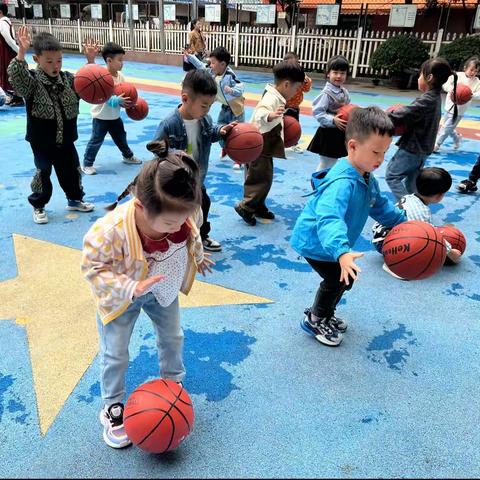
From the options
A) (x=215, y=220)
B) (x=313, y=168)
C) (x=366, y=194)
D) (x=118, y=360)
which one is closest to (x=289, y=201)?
(x=215, y=220)

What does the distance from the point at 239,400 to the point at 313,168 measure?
4.98 m

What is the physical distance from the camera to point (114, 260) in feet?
6.29

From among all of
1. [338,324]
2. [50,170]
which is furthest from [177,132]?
[338,324]

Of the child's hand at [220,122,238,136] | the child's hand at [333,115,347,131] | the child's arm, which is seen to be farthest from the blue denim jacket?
the child's hand at [333,115,347,131]

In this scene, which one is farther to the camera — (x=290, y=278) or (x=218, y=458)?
(x=290, y=278)

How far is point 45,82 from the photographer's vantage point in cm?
423

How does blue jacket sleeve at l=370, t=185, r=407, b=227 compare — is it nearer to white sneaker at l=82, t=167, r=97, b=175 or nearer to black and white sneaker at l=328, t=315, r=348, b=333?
black and white sneaker at l=328, t=315, r=348, b=333

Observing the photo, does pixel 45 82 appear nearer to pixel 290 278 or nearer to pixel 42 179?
pixel 42 179

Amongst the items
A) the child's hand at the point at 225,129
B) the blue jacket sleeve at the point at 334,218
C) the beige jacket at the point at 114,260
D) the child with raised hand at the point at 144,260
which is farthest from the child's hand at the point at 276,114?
the beige jacket at the point at 114,260

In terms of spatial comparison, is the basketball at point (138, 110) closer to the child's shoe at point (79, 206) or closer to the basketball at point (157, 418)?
the child's shoe at point (79, 206)

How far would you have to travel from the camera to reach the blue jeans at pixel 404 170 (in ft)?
15.2

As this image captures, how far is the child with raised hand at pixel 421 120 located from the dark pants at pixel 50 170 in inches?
129

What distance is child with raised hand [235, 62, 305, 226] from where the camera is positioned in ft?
15.0

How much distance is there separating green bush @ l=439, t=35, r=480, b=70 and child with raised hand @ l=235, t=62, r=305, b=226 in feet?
38.3
